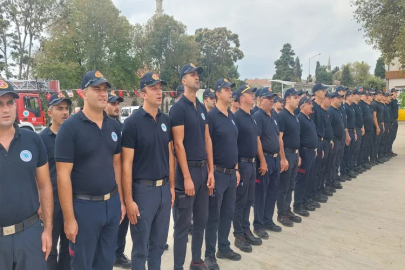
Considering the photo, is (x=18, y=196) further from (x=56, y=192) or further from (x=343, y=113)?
(x=343, y=113)

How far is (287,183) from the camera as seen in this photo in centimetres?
514

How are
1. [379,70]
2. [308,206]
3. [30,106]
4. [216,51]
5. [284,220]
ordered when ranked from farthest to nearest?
1. [379,70]
2. [216,51]
3. [30,106]
4. [308,206]
5. [284,220]

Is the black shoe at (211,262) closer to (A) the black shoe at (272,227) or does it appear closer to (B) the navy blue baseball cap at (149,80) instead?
(A) the black shoe at (272,227)

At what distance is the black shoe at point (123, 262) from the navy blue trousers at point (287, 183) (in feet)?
8.49

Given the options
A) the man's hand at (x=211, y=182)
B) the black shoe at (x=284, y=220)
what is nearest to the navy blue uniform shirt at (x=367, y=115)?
the black shoe at (x=284, y=220)

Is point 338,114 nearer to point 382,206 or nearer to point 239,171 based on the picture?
point 382,206

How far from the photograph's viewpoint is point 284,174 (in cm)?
510

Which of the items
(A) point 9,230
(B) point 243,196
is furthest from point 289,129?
(A) point 9,230

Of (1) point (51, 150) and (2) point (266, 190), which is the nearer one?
(1) point (51, 150)

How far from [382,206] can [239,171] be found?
3511 mm

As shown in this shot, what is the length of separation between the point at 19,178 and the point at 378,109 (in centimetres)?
1002

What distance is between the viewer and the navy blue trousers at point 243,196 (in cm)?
422

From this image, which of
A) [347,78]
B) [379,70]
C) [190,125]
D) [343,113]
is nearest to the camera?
[190,125]

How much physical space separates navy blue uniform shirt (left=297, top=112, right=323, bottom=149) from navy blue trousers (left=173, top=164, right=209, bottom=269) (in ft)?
8.88
